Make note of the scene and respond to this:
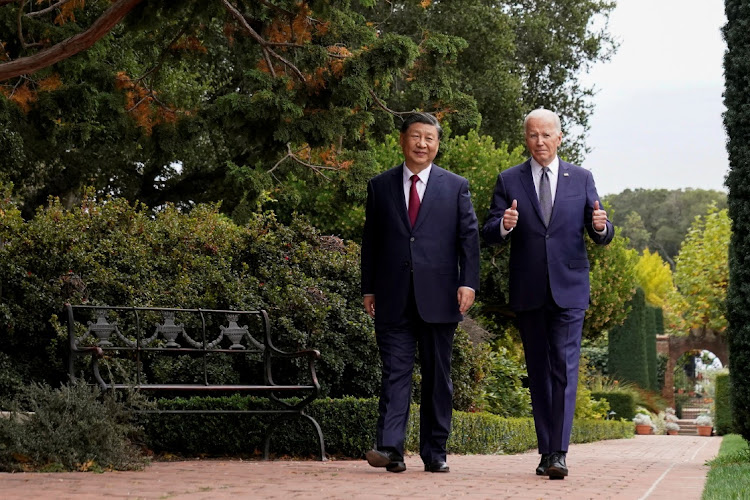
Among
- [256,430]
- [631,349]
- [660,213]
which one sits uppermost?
[660,213]

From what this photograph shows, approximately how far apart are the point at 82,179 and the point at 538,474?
1414 centimetres

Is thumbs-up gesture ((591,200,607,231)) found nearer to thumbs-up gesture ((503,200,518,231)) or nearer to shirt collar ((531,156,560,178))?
shirt collar ((531,156,560,178))

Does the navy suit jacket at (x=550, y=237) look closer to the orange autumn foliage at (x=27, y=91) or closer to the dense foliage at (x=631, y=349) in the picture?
the orange autumn foliage at (x=27, y=91)

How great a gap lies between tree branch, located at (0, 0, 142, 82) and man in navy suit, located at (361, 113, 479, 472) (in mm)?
2217

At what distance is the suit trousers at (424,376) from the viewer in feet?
18.2

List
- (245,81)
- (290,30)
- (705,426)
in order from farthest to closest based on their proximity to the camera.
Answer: (705,426), (245,81), (290,30)

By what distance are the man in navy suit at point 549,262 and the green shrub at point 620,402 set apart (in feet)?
67.5

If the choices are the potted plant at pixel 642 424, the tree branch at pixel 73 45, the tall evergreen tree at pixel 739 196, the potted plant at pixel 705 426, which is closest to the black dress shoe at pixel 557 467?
the tall evergreen tree at pixel 739 196

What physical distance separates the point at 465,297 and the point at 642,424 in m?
21.7

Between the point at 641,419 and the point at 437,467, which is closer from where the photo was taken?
the point at 437,467

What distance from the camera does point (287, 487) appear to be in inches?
182

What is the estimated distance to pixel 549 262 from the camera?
18.0ft

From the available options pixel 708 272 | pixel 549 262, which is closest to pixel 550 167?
pixel 549 262

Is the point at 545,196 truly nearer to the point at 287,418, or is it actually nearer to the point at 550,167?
the point at 550,167
